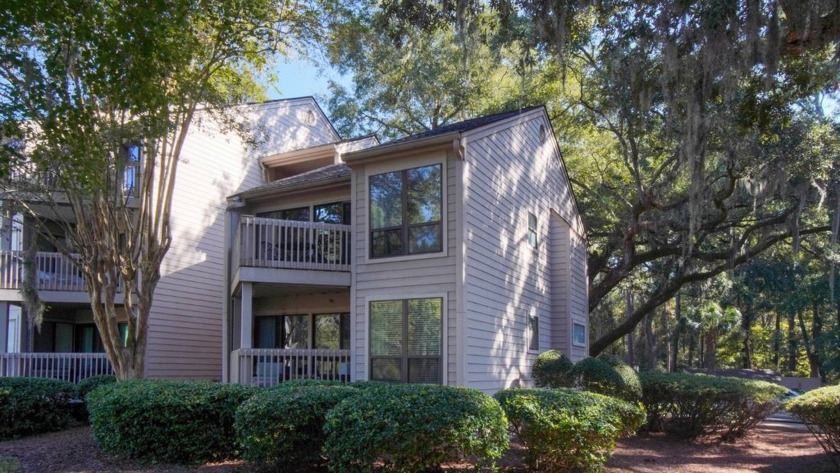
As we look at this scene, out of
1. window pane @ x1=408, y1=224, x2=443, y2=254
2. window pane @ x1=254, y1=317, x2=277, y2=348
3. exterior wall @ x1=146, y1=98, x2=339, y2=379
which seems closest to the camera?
window pane @ x1=408, y1=224, x2=443, y2=254

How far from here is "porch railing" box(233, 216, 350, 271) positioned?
1348 centimetres

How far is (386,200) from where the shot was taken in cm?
1290

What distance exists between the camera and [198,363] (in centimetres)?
1788

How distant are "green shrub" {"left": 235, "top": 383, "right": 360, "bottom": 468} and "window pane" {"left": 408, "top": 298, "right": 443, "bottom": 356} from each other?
3.92m

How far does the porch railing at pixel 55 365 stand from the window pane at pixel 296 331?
4.42 m

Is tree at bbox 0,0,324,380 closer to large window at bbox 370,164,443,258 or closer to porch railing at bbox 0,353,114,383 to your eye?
porch railing at bbox 0,353,114,383

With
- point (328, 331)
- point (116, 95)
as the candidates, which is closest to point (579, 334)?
point (328, 331)

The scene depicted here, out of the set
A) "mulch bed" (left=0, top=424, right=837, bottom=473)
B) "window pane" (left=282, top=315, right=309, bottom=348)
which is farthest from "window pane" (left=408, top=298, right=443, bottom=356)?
"window pane" (left=282, top=315, right=309, bottom=348)

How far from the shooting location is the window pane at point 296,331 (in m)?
15.9

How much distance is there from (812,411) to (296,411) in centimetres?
751

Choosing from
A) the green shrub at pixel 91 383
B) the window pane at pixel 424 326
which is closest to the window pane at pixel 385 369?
the window pane at pixel 424 326

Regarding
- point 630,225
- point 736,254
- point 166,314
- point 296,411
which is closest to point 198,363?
point 166,314

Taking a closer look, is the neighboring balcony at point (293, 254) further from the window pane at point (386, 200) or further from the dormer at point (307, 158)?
the dormer at point (307, 158)

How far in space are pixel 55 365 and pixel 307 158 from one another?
8.16m
